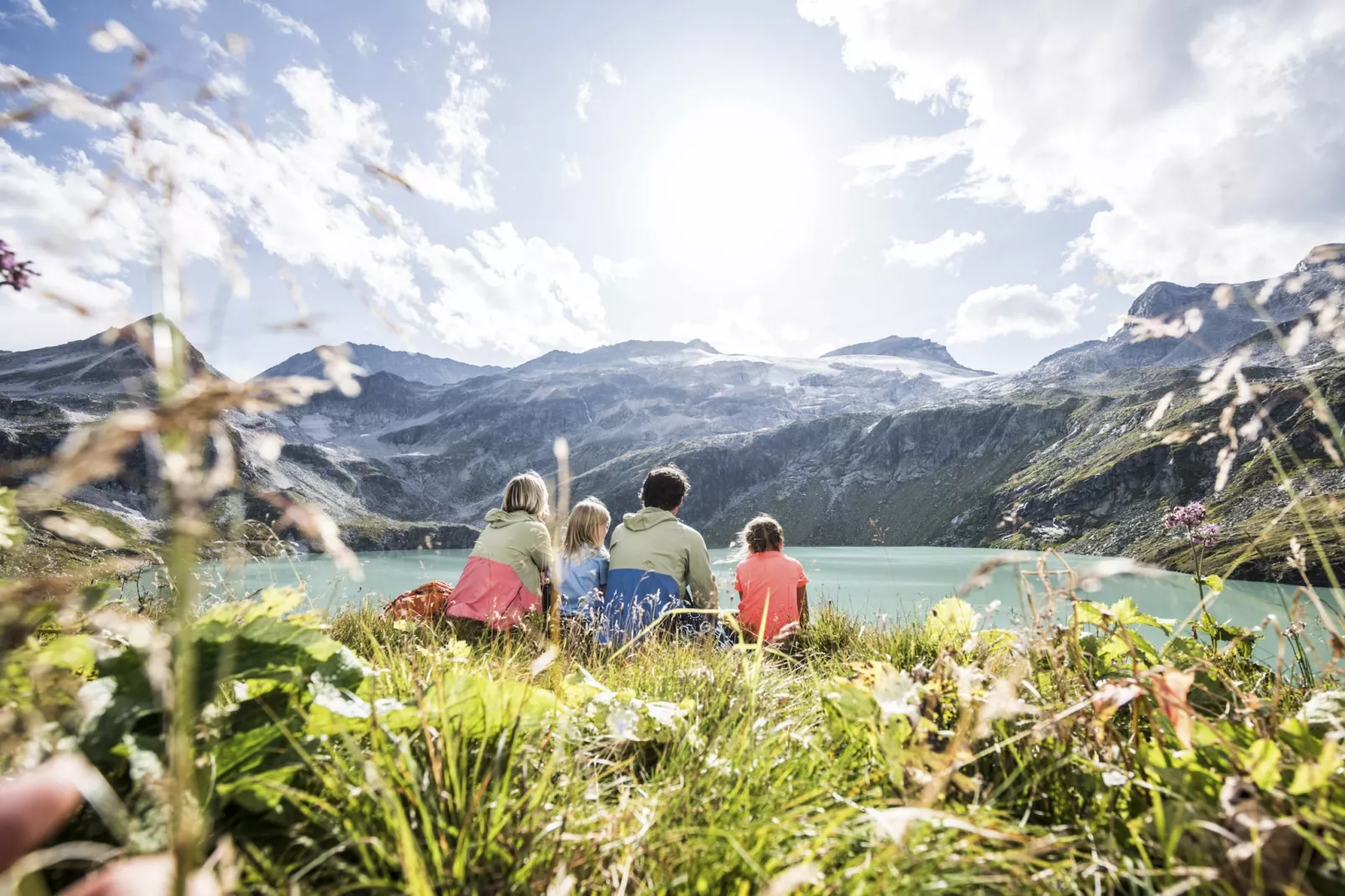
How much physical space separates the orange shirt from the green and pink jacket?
2.06m

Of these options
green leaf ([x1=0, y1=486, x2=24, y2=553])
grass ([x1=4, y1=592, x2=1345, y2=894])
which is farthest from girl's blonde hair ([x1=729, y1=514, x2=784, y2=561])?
green leaf ([x1=0, y1=486, x2=24, y2=553])

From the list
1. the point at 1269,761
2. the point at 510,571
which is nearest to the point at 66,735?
the point at 1269,761

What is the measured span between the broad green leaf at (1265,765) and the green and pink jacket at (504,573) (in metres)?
5.40

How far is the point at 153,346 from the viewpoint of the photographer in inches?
35.2

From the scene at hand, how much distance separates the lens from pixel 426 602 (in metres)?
6.30

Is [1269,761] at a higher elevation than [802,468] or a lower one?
lower

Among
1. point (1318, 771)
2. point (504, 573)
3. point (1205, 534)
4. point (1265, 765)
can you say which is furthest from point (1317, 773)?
point (504, 573)

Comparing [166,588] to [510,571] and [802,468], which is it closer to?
[510,571]

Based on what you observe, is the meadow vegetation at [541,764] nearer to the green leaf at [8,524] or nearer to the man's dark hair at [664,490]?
the green leaf at [8,524]

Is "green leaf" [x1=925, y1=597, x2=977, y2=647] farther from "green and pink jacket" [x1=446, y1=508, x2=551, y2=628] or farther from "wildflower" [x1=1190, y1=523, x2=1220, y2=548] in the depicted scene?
"green and pink jacket" [x1=446, y1=508, x2=551, y2=628]

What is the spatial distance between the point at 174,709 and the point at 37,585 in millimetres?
292

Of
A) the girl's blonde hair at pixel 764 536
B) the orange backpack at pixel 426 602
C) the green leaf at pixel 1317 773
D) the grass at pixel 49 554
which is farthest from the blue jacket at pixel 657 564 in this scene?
the green leaf at pixel 1317 773

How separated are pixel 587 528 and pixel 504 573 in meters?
1.14

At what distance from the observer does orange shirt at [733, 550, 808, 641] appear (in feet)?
20.8
